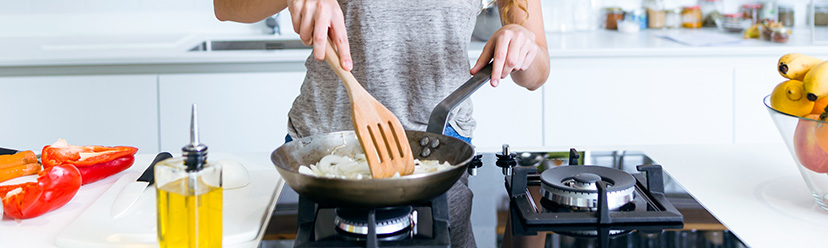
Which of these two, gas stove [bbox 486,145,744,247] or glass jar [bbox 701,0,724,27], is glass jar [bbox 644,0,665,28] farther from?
gas stove [bbox 486,145,744,247]

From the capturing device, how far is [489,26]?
2398 millimetres

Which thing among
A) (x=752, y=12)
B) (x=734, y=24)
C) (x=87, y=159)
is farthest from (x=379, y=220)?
(x=752, y=12)

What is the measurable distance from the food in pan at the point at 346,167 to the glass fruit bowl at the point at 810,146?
41cm

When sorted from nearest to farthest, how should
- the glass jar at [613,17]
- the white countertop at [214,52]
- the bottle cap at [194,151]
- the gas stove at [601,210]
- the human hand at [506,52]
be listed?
the bottle cap at [194,151] < the gas stove at [601,210] < the human hand at [506,52] < the white countertop at [214,52] < the glass jar at [613,17]

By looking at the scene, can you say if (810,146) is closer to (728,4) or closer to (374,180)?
(374,180)

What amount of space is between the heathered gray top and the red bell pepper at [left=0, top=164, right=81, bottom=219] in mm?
481

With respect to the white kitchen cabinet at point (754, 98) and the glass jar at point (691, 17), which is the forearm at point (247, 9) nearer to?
the white kitchen cabinet at point (754, 98)

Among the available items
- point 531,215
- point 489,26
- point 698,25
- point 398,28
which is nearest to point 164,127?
point 489,26

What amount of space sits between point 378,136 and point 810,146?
1.64 feet

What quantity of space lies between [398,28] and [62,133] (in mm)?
1385

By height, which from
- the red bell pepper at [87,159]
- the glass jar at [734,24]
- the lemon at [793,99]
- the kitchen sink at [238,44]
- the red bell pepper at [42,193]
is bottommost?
the red bell pepper at [42,193]

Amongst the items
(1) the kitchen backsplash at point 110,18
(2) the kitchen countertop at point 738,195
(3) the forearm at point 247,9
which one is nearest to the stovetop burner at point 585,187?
(2) the kitchen countertop at point 738,195

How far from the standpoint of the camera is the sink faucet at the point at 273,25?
8.60 feet

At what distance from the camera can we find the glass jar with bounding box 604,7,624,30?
2.82 m
